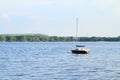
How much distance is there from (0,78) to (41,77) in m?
4.94

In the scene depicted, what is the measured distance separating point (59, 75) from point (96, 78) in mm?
5575

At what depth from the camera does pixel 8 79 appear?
156 feet

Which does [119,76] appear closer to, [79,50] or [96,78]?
[96,78]

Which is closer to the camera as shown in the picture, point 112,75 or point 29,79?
point 29,79

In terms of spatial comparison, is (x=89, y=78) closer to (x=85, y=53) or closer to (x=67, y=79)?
(x=67, y=79)

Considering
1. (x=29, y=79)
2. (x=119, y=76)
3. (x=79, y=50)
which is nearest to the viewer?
(x=29, y=79)

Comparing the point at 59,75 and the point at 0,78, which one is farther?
the point at 59,75

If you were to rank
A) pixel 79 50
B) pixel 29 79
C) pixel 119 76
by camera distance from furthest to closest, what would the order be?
pixel 79 50, pixel 119 76, pixel 29 79

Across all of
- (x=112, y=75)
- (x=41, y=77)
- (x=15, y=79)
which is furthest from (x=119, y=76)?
(x=15, y=79)

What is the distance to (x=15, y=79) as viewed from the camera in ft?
155

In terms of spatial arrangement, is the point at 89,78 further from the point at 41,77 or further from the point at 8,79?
the point at 8,79

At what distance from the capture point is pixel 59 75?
52094 millimetres

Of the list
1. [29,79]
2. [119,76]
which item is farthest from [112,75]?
[29,79]

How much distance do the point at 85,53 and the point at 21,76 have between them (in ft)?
230
